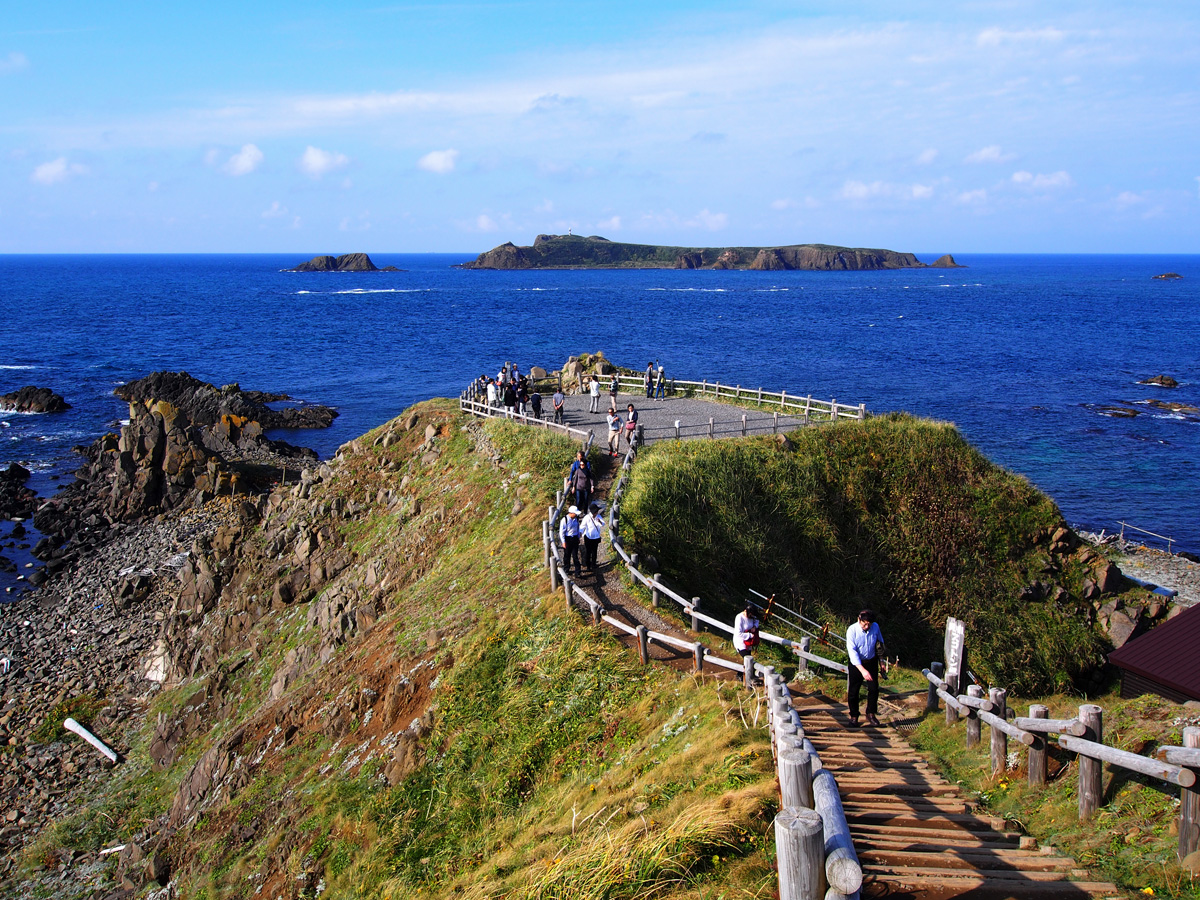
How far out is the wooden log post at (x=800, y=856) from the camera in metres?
5.10

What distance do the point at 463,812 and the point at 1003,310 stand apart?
153 m

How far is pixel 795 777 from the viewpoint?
5.91 m

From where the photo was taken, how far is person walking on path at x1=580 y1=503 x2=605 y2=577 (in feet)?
57.3

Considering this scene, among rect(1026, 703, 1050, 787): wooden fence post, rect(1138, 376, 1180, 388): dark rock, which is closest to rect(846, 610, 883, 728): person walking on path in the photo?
rect(1026, 703, 1050, 787): wooden fence post

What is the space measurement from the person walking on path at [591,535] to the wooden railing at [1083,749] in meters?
8.11

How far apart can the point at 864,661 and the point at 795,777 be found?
5612 mm

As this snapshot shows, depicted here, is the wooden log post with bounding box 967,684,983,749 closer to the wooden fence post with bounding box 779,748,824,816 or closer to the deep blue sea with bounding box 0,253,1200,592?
the wooden fence post with bounding box 779,748,824,816

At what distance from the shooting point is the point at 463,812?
41.5 feet

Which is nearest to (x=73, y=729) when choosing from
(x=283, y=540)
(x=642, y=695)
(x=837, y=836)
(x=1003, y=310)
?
(x=283, y=540)

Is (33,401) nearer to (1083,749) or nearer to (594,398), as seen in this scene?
(594,398)

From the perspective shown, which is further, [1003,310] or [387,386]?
[1003,310]

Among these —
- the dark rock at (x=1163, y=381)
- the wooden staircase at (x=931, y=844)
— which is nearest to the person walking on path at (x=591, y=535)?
A: the wooden staircase at (x=931, y=844)

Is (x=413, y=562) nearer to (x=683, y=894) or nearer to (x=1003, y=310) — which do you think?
(x=683, y=894)

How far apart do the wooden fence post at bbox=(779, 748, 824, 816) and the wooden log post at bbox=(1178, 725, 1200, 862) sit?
12.5ft
